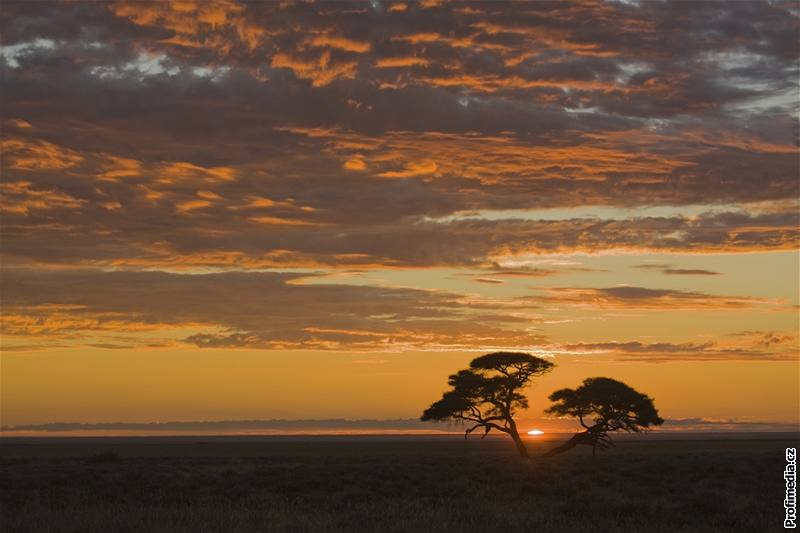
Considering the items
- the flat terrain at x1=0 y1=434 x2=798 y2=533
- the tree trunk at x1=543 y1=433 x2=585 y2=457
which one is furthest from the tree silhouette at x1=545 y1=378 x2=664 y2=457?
the flat terrain at x1=0 y1=434 x2=798 y2=533

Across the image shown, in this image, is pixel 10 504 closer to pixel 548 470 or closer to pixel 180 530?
pixel 180 530

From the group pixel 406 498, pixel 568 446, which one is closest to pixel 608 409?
pixel 568 446

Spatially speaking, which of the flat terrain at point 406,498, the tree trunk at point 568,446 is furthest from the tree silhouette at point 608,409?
the flat terrain at point 406,498

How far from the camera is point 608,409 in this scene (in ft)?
216

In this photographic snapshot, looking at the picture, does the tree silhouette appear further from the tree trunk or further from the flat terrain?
the flat terrain

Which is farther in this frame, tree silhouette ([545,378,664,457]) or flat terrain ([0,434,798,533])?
tree silhouette ([545,378,664,457])

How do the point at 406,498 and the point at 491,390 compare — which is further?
the point at 491,390

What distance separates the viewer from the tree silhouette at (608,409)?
6569 centimetres

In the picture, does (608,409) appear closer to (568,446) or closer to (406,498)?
(568,446)

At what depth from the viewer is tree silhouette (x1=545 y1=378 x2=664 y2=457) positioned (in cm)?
6569

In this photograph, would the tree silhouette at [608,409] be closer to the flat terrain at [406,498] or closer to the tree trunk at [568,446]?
the tree trunk at [568,446]

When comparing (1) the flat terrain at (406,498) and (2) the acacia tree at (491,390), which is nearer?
(1) the flat terrain at (406,498)

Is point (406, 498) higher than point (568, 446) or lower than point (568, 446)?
lower

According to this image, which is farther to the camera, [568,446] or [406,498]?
[568,446]
